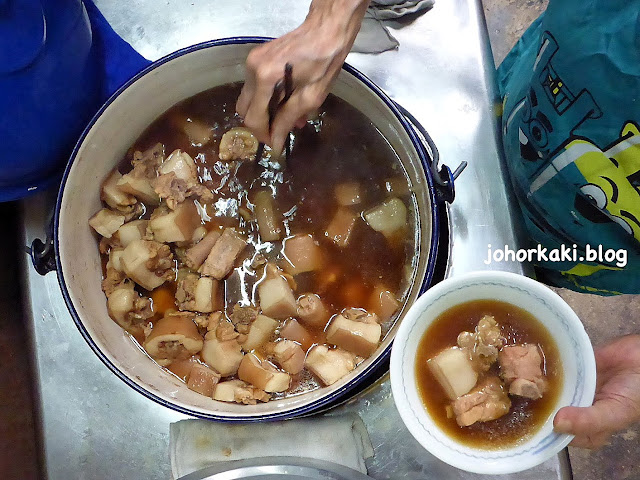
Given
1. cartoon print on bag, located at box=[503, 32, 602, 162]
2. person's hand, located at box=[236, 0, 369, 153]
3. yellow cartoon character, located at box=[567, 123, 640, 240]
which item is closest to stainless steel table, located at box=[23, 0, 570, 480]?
cartoon print on bag, located at box=[503, 32, 602, 162]

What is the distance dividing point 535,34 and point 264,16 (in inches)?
20.8

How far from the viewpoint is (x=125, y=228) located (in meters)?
1.01

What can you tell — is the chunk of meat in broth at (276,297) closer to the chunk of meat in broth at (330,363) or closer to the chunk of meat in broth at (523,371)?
the chunk of meat in broth at (330,363)

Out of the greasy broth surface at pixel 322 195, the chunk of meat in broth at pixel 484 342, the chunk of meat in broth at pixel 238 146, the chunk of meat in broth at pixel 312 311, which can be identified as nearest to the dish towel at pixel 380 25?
the greasy broth surface at pixel 322 195

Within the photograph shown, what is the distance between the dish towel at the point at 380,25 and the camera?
3.55 feet

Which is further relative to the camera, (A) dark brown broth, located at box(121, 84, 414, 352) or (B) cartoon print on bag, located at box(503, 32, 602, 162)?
(A) dark brown broth, located at box(121, 84, 414, 352)

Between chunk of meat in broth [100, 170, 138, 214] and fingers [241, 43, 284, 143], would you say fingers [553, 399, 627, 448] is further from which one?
chunk of meat in broth [100, 170, 138, 214]

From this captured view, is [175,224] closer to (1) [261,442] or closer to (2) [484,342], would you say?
(1) [261,442]

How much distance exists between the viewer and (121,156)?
1.05m

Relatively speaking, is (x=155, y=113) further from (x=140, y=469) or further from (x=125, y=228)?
(x=140, y=469)

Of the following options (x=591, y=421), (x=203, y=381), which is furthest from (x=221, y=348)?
(x=591, y=421)

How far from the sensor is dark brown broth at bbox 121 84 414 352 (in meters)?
1.00

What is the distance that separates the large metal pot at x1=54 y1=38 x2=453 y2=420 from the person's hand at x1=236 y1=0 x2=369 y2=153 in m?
0.15

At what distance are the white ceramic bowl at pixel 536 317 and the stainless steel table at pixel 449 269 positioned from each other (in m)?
0.27
